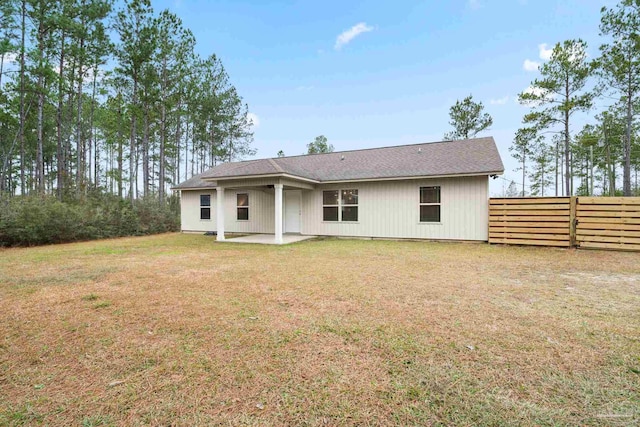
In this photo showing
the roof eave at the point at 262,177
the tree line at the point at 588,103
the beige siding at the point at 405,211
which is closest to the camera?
the roof eave at the point at 262,177

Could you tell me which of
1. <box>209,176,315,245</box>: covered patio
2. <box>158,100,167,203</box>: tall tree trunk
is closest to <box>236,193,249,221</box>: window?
<box>209,176,315,245</box>: covered patio

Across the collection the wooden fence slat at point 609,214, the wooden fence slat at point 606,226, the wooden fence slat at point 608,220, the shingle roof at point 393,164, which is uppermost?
the shingle roof at point 393,164

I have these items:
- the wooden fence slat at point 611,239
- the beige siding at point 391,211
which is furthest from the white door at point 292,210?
the wooden fence slat at point 611,239

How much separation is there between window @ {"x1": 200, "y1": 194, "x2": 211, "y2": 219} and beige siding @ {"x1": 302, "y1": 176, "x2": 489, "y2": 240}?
16.5 feet

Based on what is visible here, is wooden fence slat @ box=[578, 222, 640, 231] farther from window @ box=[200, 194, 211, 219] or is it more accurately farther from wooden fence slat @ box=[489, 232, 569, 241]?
window @ box=[200, 194, 211, 219]

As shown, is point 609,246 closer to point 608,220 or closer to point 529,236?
point 608,220

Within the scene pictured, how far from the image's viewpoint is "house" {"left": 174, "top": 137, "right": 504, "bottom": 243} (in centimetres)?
974

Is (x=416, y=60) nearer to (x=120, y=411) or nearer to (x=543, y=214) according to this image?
(x=543, y=214)

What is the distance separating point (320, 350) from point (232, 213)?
39.4ft

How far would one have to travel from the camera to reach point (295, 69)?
18.8m

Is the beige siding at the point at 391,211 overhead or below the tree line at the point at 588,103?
below

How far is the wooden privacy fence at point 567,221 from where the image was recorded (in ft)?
26.2

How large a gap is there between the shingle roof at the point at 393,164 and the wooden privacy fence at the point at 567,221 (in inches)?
60.5

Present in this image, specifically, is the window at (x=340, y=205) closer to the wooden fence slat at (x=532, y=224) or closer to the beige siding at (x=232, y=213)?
the beige siding at (x=232, y=213)
